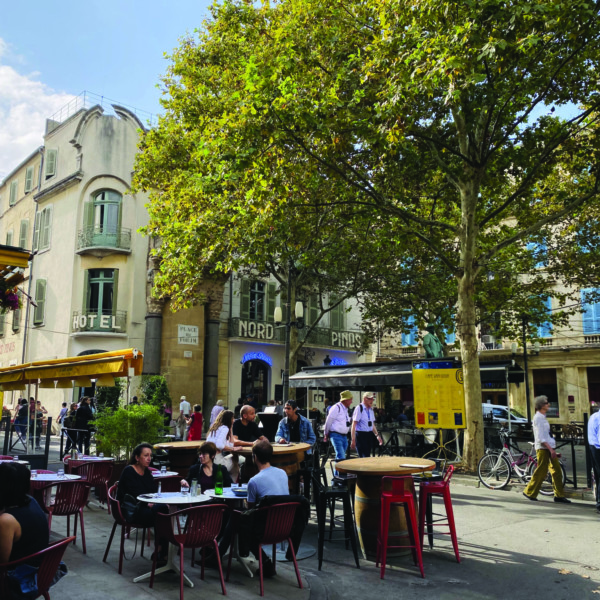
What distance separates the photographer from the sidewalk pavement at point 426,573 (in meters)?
5.44

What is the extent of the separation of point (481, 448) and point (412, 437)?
310 centimetres

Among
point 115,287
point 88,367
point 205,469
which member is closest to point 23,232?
point 115,287

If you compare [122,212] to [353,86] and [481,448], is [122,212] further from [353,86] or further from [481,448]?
[481,448]

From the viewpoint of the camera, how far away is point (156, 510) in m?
5.74

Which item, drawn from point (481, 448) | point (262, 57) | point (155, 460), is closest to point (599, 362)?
point (481, 448)

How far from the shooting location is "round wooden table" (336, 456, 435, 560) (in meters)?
6.45

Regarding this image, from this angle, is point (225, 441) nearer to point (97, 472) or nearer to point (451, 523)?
point (97, 472)

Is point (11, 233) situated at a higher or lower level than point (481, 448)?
higher

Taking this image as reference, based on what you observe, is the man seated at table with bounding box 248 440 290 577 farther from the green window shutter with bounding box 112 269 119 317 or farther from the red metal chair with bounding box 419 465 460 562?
the green window shutter with bounding box 112 269 119 317

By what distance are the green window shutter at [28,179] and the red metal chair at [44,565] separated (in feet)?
109

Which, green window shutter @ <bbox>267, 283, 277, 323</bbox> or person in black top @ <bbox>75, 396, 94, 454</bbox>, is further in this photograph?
green window shutter @ <bbox>267, 283, 277, 323</bbox>

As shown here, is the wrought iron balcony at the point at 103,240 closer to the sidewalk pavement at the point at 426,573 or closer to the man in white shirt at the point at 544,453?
the sidewalk pavement at the point at 426,573

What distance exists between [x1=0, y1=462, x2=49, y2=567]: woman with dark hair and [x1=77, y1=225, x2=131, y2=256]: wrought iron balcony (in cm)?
2381

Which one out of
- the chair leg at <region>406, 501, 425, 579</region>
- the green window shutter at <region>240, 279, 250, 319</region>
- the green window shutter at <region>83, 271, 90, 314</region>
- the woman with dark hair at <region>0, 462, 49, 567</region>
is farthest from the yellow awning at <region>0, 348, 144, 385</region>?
the green window shutter at <region>240, 279, 250, 319</region>
